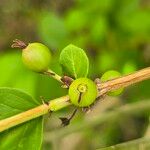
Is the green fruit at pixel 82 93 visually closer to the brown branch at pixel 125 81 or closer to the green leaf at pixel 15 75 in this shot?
the brown branch at pixel 125 81

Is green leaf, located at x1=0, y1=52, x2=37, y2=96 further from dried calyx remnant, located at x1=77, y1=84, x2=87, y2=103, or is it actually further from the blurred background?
dried calyx remnant, located at x1=77, y1=84, x2=87, y2=103

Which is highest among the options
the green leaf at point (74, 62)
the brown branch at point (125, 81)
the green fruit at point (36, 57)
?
the green leaf at point (74, 62)

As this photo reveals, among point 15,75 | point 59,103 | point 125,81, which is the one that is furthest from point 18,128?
point 15,75

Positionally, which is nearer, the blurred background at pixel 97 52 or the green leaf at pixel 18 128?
the green leaf at pixel 18 128

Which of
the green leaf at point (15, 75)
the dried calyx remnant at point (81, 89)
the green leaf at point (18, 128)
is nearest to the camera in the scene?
the dried calyx remnant at point (81, 89)

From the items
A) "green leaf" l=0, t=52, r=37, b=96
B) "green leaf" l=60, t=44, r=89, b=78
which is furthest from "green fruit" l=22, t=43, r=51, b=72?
"green leaf" l=0, t=52, r=37, b=96

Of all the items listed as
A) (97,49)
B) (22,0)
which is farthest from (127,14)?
(22,0)

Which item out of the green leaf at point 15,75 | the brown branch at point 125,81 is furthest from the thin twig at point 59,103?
the green leaf at point 15,75
